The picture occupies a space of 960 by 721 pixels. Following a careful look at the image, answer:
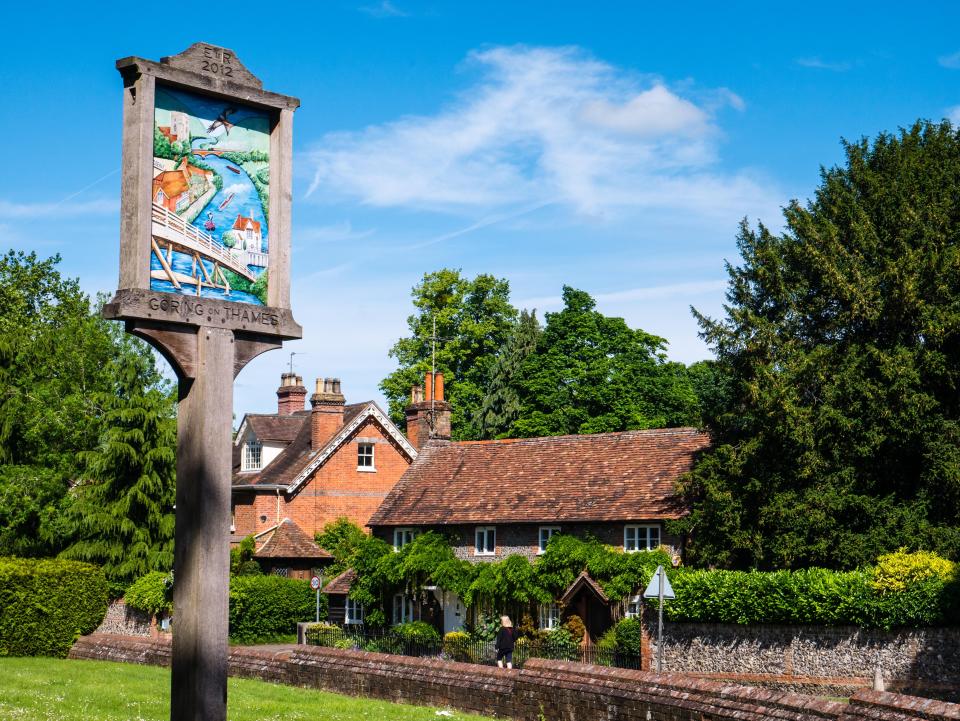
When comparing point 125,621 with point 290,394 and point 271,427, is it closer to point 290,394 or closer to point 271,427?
point 271,427

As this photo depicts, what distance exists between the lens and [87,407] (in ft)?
150

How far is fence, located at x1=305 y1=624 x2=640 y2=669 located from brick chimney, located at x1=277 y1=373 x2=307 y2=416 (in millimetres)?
22278

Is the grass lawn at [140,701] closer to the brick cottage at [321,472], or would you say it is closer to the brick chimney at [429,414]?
the brick chimney at [429,414]

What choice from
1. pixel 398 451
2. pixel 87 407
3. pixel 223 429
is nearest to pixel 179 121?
pixel 223 429

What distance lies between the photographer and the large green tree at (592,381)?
203 ft

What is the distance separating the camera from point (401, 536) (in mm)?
44656

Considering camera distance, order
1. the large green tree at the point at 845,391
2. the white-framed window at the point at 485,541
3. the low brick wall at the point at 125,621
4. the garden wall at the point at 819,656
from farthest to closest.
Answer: the white-framed window at the point at 485,541
the low brick wall at the point at 125,621
the large green tree at the point at 845,391
the garden wall at the point at 819,656

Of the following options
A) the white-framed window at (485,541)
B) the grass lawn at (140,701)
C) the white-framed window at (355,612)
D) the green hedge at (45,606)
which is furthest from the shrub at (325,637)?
the grass lawn at (140,701)

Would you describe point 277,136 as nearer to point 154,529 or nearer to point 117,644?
point 117,644

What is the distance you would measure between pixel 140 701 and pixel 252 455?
35886 millimetres

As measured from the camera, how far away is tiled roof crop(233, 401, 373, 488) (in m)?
51.3

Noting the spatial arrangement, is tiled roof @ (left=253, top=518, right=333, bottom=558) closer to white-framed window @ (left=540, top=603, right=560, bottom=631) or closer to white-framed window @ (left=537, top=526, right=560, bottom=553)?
white-framed window @ (left=537, top=526, right=560, bottom=553)

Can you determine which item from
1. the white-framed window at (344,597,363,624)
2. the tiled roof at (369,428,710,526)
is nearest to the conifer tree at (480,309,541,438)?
the tiled roof at (369,428,710,526)

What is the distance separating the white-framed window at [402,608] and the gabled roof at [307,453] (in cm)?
891
